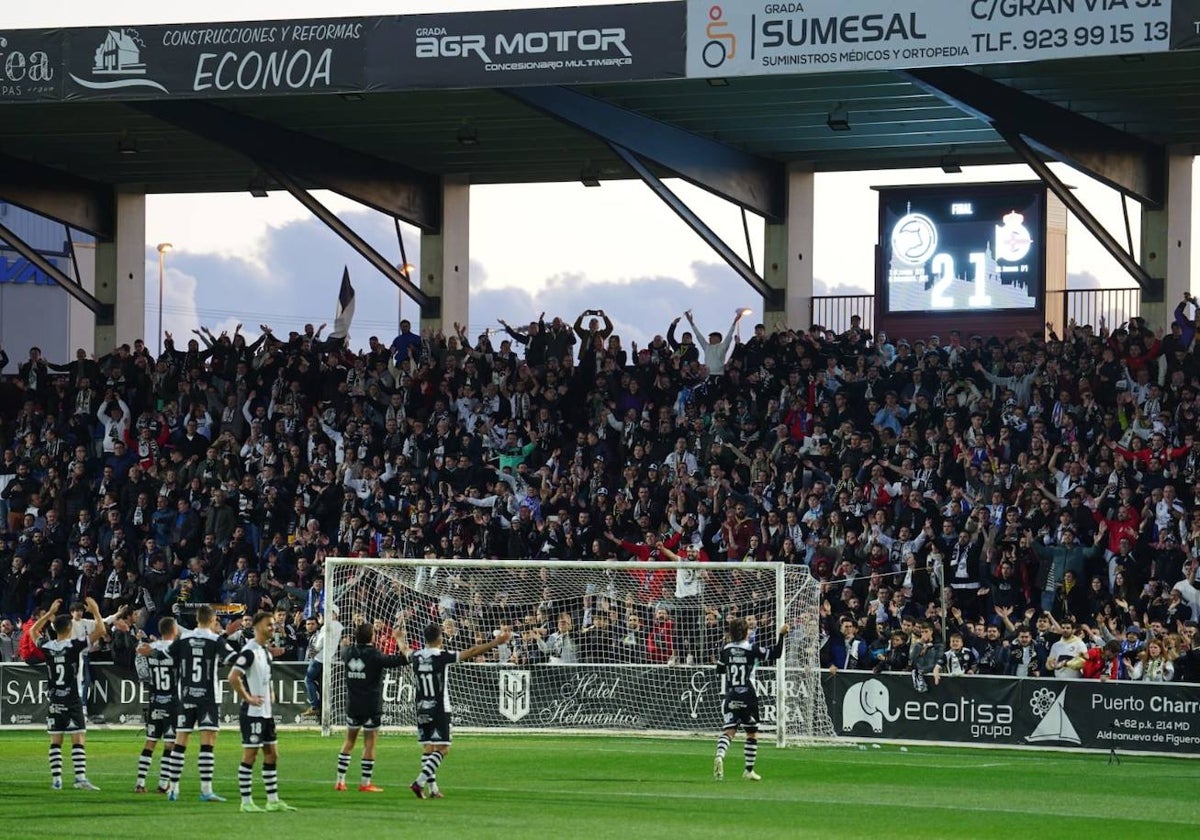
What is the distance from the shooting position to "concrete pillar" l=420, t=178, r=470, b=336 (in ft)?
133

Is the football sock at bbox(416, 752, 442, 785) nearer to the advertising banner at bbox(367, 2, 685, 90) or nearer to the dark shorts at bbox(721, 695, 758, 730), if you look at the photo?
the dark shorts at bbox(721, 695, 758, 730)

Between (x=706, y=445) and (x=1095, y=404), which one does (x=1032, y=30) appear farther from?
(x=706, y=445)

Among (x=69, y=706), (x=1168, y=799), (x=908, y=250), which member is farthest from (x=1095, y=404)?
(x=69, y=706)

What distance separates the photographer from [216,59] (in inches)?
1298

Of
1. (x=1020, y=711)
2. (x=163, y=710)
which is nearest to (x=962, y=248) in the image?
(x=1020, y=711)

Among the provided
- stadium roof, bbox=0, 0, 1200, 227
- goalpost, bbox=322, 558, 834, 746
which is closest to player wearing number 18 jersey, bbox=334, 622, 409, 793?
goalpost, bbox=322, 558, 834, 746

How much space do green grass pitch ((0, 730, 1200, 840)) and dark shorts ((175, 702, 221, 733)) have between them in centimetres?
73

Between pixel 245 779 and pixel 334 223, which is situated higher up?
pixel 334 223

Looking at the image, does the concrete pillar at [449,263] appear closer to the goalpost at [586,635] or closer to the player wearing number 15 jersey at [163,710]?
the goalpost at [586,635]

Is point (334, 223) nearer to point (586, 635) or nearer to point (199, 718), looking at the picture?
point (586, 635)

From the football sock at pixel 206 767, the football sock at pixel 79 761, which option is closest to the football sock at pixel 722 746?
the football sock at pixel 206 767

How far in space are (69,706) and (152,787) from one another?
4.00 ft

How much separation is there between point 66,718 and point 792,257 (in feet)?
67.6

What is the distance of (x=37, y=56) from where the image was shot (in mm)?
33781
